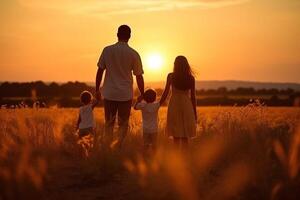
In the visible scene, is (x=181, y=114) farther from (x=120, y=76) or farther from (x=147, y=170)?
(x=147, y=170)

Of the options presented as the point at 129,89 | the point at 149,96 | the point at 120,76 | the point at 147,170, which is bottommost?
the point at 147,170

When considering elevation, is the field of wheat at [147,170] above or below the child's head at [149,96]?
below

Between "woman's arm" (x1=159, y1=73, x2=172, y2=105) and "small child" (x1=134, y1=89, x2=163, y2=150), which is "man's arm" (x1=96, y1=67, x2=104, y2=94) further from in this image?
"woman's arm" (x1=159, y1=73, x2=172, y2=105)

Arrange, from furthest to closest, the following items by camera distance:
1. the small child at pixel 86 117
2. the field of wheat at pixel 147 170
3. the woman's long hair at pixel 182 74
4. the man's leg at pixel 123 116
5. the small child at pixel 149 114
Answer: the small child at pixel 86 117 < the small child at pixel 149 114 < the man's leg at pixel 123 116 < the woman's long hair at pixel 182 74 < the field of wheat at pixel 147 170

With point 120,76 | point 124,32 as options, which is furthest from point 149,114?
point 124,32

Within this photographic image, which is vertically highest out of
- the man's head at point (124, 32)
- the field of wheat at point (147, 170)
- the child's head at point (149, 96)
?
the man's head at point (124, 32)

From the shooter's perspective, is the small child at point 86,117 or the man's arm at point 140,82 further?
the small child at point 86,117

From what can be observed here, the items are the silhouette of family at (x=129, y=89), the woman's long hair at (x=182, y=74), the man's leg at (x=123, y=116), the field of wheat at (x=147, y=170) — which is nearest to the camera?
the field of wheat at (x=147, y=170)

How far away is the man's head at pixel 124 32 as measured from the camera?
10266 millimetres

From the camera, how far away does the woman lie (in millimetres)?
10039

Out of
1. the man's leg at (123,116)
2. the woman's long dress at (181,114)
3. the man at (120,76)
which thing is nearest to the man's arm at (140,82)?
the man at (120,76)

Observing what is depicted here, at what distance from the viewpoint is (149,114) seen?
36.0ft

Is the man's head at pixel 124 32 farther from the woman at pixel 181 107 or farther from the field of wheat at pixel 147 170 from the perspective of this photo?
the field of wheat at pixel 147 170

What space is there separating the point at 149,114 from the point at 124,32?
162 cm
